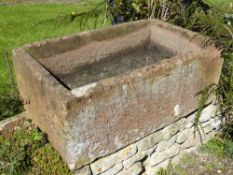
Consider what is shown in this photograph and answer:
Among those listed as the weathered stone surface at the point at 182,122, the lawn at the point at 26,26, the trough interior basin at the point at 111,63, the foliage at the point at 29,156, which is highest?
the trough interior basin at the point at 111,63

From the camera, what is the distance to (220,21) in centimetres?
410

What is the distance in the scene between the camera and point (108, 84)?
Answer: 8.66 feet

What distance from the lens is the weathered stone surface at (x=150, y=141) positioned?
3135 mm

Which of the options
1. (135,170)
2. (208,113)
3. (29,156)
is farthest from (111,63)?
(29,156)

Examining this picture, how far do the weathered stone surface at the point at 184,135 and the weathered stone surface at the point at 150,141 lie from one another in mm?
293

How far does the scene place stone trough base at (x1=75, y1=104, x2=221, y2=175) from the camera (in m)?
2.97

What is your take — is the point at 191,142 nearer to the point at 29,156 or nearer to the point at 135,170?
the point at 135,170

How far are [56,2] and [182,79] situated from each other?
7715 millimetres

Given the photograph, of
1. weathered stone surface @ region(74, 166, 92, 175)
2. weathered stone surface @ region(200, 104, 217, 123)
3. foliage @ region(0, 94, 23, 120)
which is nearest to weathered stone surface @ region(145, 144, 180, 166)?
weathered stone surface @ region(200, 104, 217, 123)

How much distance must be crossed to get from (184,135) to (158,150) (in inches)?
14.3

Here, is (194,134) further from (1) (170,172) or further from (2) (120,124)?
(2) (120,124)

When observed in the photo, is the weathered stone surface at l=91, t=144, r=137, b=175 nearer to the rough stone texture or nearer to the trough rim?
the trough rim

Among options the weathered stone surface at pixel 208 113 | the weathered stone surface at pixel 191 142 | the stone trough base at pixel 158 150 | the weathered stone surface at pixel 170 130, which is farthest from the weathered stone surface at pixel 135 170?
the weathered stone surface at pixel 208 113

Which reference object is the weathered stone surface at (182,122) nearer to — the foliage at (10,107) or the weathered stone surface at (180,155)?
the weathered stone surface at (180,155)
